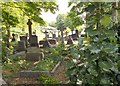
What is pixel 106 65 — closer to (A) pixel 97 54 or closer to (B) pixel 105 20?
(A) pixel 97 54

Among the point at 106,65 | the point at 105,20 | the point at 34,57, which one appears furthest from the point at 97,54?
the point at 34,57

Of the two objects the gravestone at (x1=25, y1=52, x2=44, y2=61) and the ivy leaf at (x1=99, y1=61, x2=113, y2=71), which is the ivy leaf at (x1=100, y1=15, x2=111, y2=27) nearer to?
the ivy leaf at (x1=99, y1=61, x2=113, y2=71)

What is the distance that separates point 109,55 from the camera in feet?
7.13

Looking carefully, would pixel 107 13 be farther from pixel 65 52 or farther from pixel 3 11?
pixel 3 11

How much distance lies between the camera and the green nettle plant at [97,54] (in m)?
2.15

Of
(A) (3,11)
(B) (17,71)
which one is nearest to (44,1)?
(A) (3,11)

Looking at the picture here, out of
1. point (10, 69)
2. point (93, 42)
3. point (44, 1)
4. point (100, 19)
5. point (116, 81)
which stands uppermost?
point (44, 1)

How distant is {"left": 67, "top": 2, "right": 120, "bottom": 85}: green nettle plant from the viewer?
7.05ft

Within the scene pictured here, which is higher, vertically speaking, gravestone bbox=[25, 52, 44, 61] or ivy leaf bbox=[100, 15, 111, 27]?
ivy leaf bbox=[100, 15, 111, 27]

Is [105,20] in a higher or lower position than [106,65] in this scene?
higher

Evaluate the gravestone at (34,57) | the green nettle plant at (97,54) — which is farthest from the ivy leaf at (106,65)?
the gravestone at (34,57)

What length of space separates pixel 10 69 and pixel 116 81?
4553 millimetres

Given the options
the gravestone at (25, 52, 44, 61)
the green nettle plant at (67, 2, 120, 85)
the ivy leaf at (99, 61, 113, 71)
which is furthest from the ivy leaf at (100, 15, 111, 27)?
the gravestone at (25, 52, 44, 61)

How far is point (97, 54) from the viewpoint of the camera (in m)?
2.17
